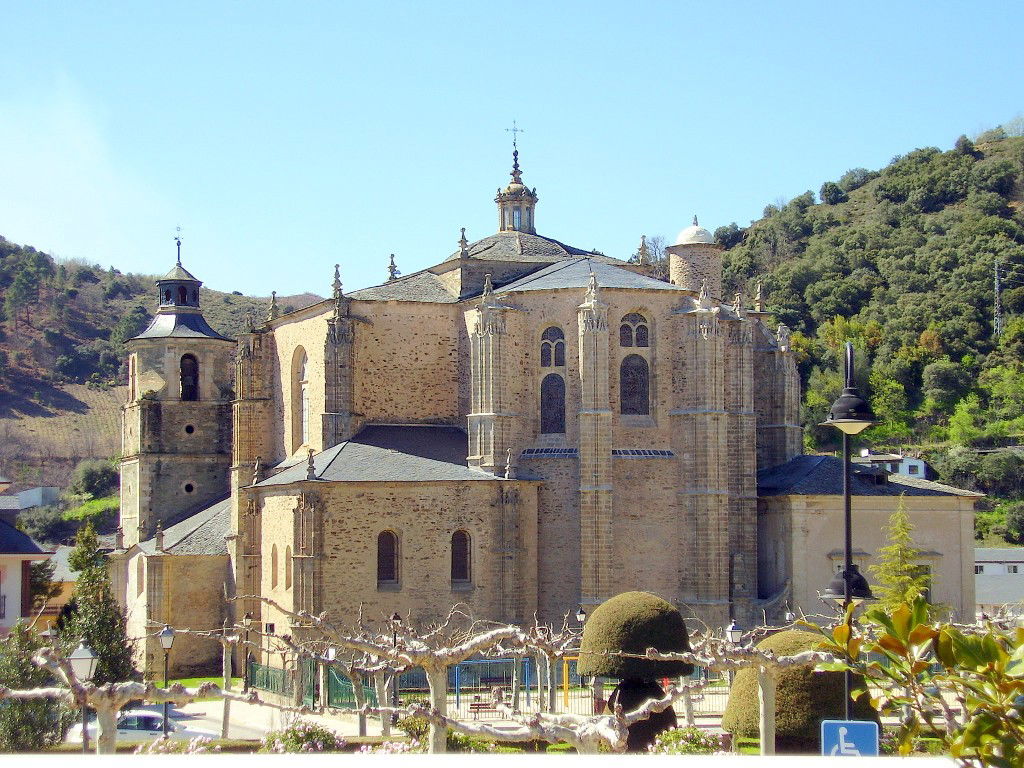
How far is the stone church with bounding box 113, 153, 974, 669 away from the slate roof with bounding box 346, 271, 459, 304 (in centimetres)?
10

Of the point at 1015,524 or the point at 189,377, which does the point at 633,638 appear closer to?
the point at 189,377

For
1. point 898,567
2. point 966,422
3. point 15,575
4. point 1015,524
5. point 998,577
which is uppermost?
point 966,422

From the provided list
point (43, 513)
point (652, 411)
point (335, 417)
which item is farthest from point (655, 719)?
point (43, 513)

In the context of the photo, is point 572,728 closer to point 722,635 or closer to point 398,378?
point 722,635

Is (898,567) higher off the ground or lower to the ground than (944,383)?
lower

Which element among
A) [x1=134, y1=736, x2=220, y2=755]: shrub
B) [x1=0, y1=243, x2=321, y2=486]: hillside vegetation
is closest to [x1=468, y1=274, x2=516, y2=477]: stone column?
[x1=134, y1=736, x2=220, y2=755]: shrub

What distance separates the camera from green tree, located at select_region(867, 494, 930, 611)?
3750 cm

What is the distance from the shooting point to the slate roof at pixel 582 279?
42.0 meters

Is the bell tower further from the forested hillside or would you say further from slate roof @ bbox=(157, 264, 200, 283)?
the forested hillside

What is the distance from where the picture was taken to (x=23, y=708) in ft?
79.1

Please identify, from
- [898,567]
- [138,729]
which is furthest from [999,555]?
[138,729]

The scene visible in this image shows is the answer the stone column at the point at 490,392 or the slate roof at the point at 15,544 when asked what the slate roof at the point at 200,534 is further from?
the stone column at the point at 490,392

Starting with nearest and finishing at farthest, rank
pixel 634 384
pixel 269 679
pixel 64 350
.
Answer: pixel 269 679 < pixel 634 384 < pixel 64 350

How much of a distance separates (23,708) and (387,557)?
16459mm
